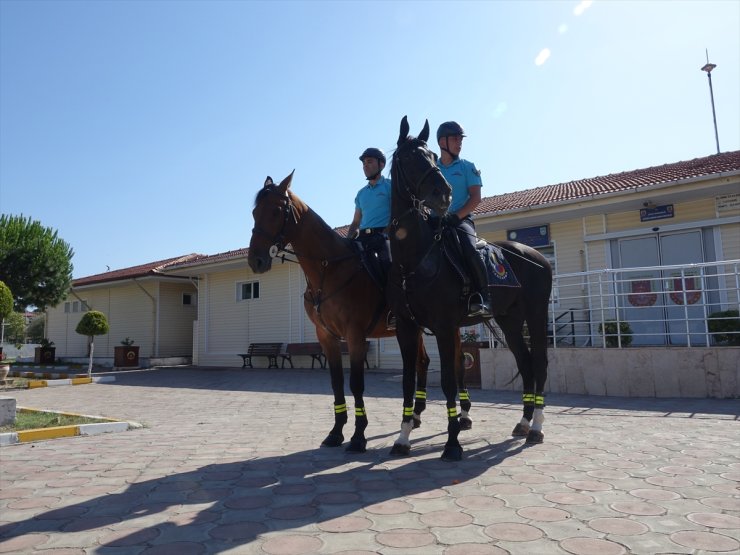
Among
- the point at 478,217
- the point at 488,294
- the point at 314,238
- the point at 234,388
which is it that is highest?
the point at 478,217

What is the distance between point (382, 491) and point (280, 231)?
2.37 metres

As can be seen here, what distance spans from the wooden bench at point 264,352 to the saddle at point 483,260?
15015 millimetres

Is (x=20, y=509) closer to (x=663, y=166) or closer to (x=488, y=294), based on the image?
(x=488, y=294)

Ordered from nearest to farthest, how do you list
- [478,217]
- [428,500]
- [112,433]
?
[428,500], [112,433], [478,217]

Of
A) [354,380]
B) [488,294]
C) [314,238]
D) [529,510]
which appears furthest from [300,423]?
[529,510]

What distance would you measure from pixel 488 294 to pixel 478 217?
9718mm

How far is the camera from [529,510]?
284 centimetres

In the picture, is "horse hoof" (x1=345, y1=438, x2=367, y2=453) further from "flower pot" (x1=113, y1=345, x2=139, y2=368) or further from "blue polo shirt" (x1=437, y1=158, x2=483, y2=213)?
"flower pot" (x1=113, y1=345, x2=139, y2=368)

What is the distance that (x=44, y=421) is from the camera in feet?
22.9

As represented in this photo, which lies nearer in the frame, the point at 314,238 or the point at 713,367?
the point at 314,238

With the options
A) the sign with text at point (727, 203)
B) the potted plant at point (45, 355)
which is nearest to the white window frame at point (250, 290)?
the potted plant at point (45, 355)

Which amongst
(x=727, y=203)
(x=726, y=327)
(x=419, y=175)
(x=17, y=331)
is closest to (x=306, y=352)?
(x=726, y=327)

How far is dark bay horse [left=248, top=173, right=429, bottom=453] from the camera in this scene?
457 cm

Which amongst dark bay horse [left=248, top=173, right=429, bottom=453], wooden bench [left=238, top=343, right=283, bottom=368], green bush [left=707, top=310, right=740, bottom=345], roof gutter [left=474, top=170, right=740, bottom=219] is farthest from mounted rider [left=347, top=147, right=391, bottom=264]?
wooden bench [left=238, top=343, right=283, bottom=368]
